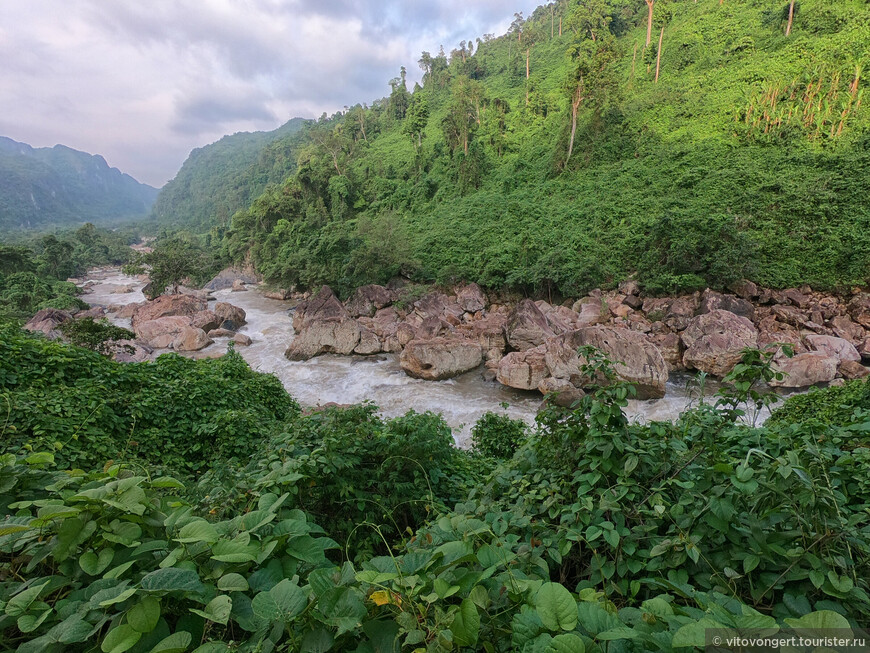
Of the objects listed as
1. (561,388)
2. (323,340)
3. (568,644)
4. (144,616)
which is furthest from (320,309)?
(568,644)

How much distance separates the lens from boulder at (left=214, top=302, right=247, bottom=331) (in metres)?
17.8

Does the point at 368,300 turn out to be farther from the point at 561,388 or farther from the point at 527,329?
the point at 561,388

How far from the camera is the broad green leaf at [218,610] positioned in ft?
3.05

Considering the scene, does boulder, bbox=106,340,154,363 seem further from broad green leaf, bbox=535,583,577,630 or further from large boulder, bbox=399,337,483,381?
broad green leaf, bbox=535,583,577,630

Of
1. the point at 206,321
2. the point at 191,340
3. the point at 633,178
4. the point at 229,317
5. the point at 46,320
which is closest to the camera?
the point at 191,340

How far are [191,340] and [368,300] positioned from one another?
7551 mm

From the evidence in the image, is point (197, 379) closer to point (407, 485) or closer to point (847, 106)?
point (407, 485)

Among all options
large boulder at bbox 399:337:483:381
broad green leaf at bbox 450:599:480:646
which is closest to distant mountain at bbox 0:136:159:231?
large boulder at bbox 399:337:483:381

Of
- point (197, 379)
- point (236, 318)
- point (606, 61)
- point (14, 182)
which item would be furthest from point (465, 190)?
point (14, 182)

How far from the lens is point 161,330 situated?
1561cm

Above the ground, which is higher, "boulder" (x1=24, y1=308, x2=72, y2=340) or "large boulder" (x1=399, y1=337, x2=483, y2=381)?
"boulder" (x1=24, y1=308, x2=72, y2=340)

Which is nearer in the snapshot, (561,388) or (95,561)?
(95,561)

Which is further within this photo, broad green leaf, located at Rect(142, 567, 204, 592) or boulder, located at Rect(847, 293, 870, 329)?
boulder, located at Rect(847, 293, 870, 329)

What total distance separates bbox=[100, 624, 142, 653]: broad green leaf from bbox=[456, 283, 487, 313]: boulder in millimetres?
16889
